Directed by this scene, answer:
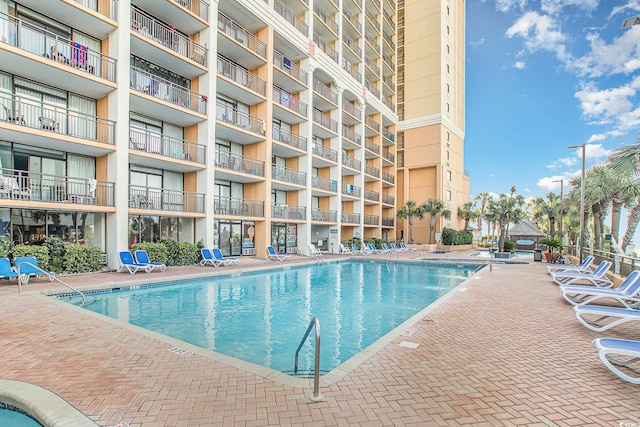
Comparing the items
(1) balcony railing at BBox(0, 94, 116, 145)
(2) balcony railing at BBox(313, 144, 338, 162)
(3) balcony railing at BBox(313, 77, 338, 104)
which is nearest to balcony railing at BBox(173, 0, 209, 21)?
(1) balcony railing at BBox(0, 94, 116, 145)

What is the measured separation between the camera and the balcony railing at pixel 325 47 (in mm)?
26141

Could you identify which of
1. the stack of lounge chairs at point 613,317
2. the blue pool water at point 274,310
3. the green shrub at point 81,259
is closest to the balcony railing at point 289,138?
the blue pool water at point 274,310

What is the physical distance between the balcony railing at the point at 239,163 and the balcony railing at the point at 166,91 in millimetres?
2907

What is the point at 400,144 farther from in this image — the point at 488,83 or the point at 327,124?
the point at 488,83

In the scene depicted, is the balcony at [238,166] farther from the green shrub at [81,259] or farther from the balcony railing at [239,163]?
the green shrub at [81,259]

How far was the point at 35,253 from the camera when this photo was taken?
35.8ft

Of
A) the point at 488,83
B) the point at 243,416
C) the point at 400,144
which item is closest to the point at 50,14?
the point at 243,416

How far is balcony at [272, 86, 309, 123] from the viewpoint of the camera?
22.2 m

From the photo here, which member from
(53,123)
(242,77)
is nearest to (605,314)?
(53,123)

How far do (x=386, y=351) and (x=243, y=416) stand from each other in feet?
8.04

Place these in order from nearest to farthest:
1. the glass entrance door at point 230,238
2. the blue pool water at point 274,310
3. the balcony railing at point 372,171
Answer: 1. the blue pool water at point 274,310
2. the glass entrance door at point 230,238
3. the balcony railing at point 372,171

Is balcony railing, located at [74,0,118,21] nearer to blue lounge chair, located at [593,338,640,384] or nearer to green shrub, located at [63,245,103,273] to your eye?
green shrub, located at [63,245,103,273]

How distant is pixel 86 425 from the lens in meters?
2.85

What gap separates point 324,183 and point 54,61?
1813 centimetres
